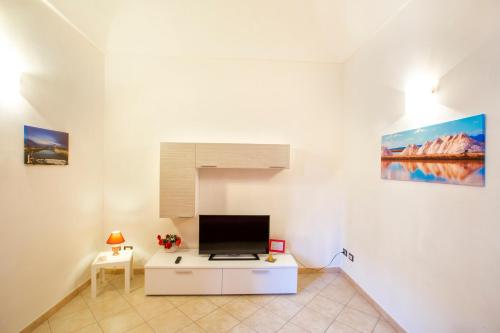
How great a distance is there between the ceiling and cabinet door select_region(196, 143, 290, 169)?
134 cm

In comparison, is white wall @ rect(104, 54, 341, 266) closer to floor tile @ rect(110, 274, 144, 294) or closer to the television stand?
floor tile @ rect(110, 274, 144, 294)

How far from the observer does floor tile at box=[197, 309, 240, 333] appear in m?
2.22

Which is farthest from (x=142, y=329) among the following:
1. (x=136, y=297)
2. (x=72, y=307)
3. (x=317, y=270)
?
(x=317, y=270)

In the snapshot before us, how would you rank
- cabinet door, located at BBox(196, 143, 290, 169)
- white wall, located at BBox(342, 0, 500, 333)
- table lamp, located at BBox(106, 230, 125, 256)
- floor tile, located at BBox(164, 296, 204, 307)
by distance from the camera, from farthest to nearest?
cabinet door, located at BBox(196, 143, 290, 169), table lamp, located at BBox(106, 230, 125, 256), floor tile, located at BBox(164, 296, 204, 307), white wall, located at BBox(342, 0, 500, 333)

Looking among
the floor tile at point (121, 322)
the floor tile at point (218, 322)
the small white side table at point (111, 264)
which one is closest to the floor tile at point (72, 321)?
the floor tile at point (121, 322)

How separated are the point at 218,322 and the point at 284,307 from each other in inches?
29.3

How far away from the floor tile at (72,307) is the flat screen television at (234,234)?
1364mm

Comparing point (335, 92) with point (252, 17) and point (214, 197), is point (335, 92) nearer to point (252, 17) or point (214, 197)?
point (252, 17)

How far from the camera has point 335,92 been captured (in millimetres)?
3416

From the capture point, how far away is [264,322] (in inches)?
91.1

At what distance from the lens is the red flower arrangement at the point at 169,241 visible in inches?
120

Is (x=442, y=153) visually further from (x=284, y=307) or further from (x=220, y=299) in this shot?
(x=220, y=299)

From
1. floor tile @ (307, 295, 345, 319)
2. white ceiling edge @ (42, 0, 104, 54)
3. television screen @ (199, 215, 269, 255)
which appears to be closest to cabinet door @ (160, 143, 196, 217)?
television screen @ (199, 215, 269, 255)

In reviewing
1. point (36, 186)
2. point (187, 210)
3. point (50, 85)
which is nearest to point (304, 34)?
point (187, 210)
